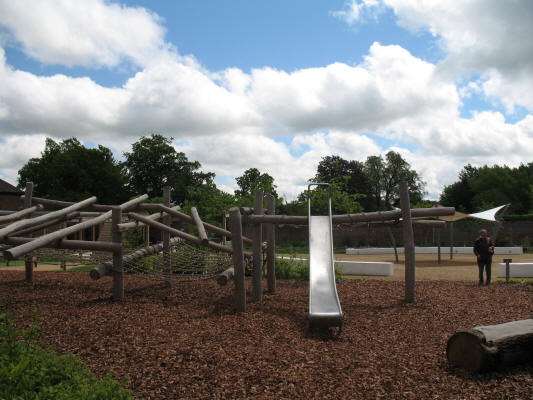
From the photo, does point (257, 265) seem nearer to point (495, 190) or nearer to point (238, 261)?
point (238, 261)

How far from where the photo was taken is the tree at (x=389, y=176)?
62378 mm

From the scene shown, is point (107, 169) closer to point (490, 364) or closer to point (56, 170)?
point (56, 170)

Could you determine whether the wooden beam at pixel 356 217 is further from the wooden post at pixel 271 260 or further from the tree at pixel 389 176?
the tree at pixel 389 176

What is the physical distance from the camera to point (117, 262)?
7914 millimetres

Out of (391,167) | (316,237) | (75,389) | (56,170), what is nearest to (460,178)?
(391,167)

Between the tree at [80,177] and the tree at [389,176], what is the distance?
35286 millimetres

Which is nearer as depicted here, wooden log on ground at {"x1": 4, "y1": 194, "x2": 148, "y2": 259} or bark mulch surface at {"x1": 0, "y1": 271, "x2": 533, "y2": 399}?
bark mulch surface at {"x1": 0, "y1": 271, "x2": 533, "y2": 399}

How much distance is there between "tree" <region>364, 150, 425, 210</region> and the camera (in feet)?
205

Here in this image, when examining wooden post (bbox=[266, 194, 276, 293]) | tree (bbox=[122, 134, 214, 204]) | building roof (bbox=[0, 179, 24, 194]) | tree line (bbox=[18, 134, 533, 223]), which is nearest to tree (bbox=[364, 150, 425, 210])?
tree line (bbox=[18, 134, 533, 223])

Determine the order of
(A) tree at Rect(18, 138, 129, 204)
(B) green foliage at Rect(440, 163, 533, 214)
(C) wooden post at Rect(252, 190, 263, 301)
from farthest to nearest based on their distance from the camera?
(B) green foliage at Rect(440, 163, 533, 214) → (A) tree at Rect(18, 138, 129, 204) → (C) wooden post at Rect(252, 190, 263, 301)

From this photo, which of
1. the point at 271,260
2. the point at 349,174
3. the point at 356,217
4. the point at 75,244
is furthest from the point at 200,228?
the point at 349,174

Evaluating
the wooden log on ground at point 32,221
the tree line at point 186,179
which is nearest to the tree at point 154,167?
the tree line at point 186,179

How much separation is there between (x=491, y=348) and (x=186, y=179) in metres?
44.7

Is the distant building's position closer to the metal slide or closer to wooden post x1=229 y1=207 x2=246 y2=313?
wooden post x1=229 y1=207 x2=246 y2=313
